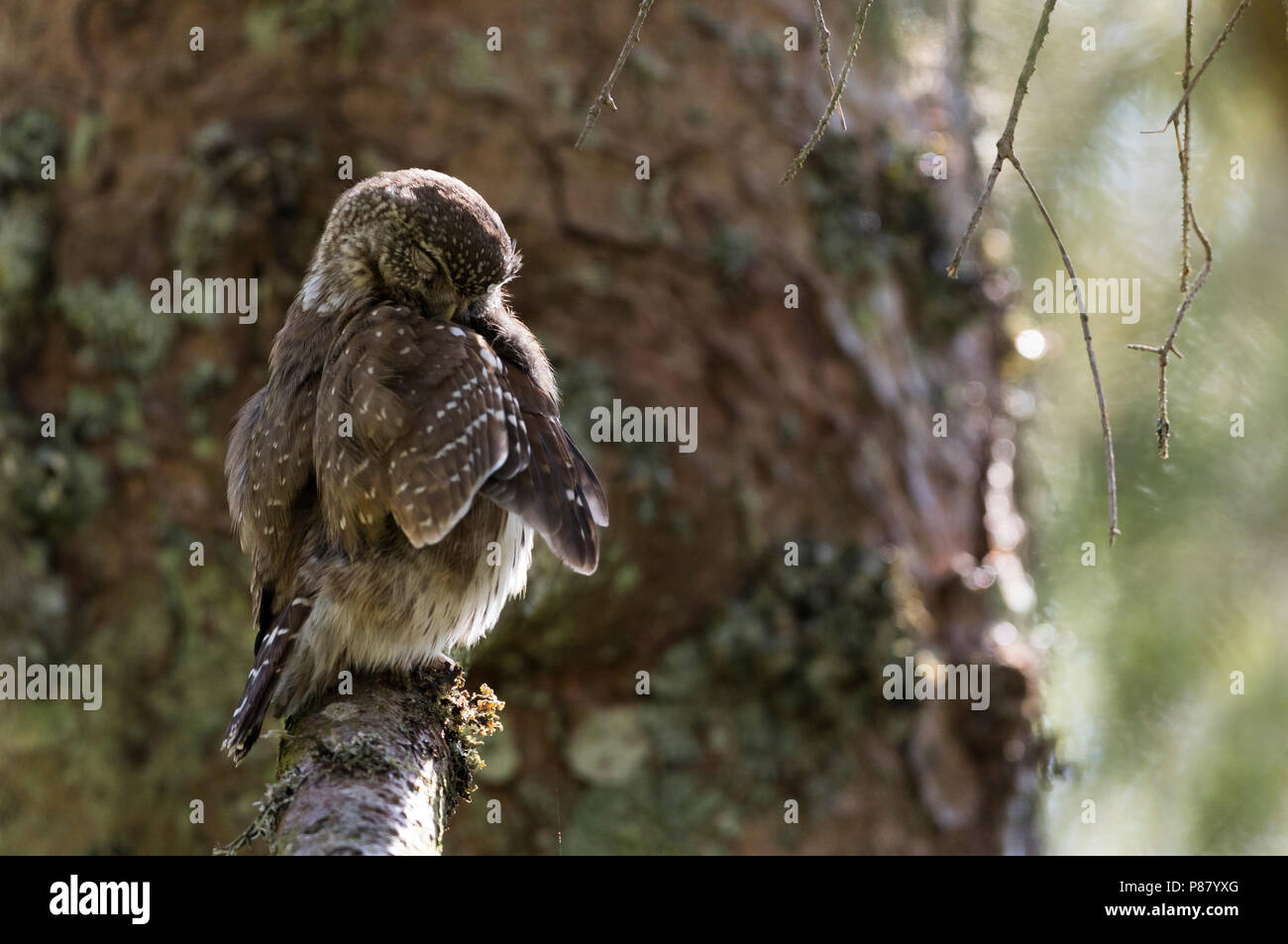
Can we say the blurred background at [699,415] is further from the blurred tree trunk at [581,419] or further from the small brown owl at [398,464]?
the small brown owl at [398,464]

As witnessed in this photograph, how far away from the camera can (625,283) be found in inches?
201

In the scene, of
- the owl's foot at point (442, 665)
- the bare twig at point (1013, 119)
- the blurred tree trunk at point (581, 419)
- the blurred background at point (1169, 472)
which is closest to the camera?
the bare twig at point (1013, 119)

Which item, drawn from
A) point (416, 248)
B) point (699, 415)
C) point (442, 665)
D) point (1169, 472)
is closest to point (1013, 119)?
point (416, 248)

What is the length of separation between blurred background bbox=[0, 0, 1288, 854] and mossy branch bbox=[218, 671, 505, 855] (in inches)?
51.9

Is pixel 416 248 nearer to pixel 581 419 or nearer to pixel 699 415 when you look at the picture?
pixel 581 419


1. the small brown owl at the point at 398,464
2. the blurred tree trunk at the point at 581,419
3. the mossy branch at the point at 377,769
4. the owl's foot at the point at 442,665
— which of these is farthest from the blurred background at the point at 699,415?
the mossy branch at the point at 377,769

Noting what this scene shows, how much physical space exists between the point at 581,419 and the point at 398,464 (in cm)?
A: 173

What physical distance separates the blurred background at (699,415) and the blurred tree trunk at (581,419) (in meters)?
0.02

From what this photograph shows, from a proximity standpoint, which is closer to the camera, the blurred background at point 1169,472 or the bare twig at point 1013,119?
the bare twig at point 1013,119

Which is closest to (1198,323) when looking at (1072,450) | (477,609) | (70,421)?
(1072,450)

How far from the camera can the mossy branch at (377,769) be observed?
2.18 m

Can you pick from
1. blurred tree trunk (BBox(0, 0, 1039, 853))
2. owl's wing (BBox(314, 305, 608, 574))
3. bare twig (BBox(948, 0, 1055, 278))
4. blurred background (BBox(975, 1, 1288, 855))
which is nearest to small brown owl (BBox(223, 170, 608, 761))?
owl's wing (BBox(314, 305, 608, 574))

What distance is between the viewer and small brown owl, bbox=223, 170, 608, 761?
3252 mm

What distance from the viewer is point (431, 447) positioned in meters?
3.21
